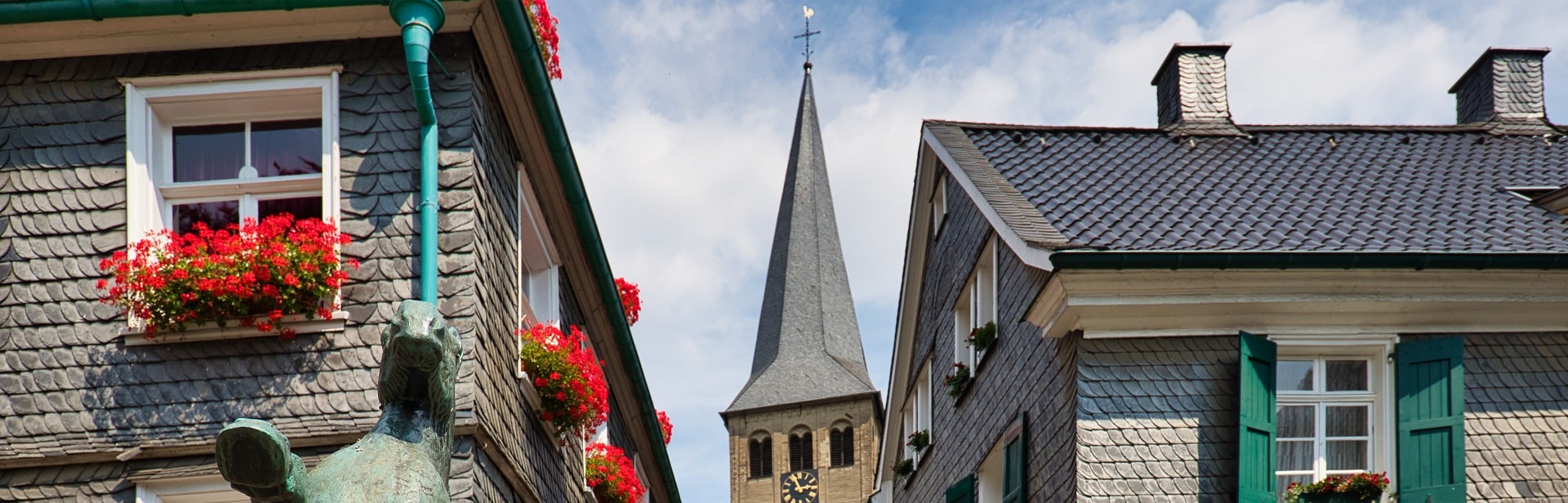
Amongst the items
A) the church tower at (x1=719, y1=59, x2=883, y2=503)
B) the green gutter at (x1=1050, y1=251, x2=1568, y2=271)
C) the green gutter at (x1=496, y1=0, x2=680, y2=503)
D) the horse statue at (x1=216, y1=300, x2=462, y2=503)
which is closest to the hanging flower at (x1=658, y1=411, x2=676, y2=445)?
the green gutter at (x1=496, y1=0, x2=680, y2=503)

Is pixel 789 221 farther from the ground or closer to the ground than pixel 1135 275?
farther from the ground

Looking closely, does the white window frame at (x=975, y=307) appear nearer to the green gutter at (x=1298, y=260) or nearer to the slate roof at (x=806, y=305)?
the green gutter at (x=1298, y=260)

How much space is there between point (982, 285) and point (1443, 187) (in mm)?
4200

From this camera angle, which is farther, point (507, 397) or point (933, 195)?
point (933, 195)

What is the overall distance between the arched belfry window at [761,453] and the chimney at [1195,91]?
63.8m

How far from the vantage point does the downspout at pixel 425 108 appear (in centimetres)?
927

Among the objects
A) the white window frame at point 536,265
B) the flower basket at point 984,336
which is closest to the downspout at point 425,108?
the white window frame at point 536,265

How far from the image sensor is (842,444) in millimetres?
79062

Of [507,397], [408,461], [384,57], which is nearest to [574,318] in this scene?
[507,397]

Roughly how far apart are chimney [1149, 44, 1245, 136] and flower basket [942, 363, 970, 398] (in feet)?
10.3

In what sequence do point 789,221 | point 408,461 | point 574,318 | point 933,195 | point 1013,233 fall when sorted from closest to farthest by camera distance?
point 408,461, point 1013,233, point 574,318, point 933,195, point 789,221

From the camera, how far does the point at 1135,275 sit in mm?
11938

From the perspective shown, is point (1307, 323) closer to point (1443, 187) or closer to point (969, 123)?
point (1443, 187)

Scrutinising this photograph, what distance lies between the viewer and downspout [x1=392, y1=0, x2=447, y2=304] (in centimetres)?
927
